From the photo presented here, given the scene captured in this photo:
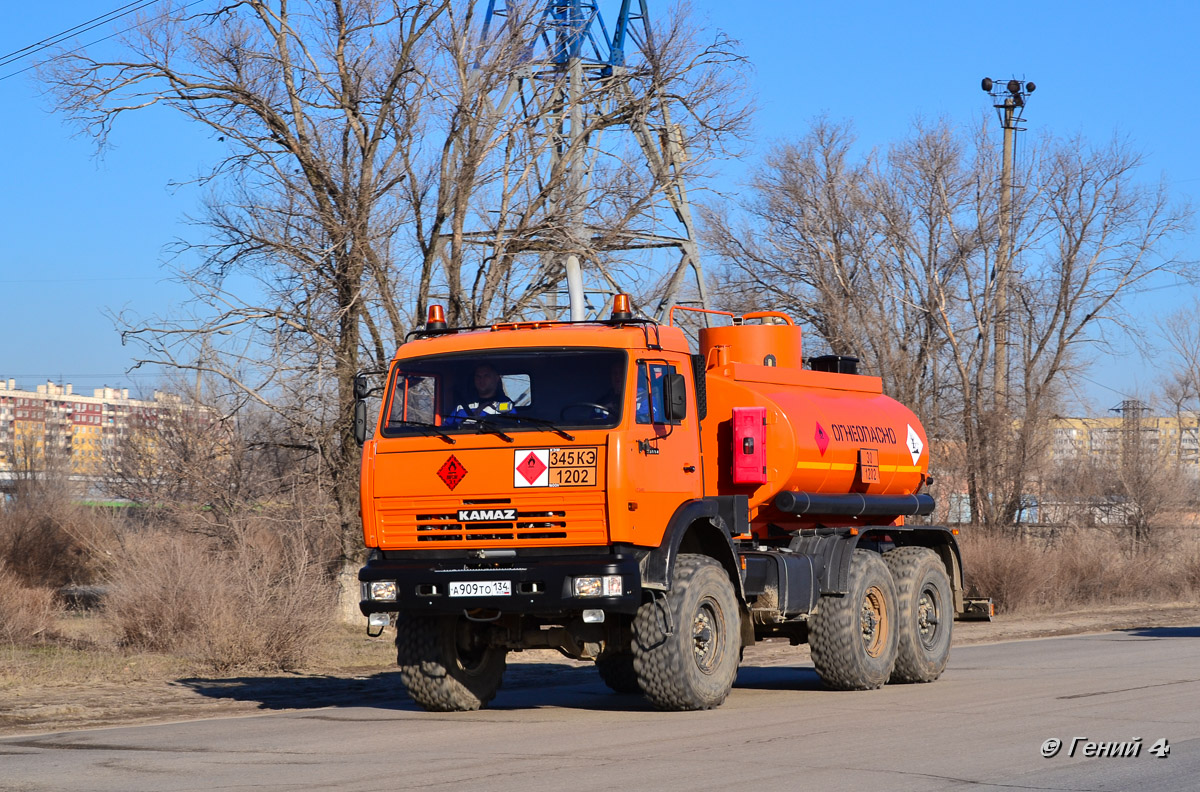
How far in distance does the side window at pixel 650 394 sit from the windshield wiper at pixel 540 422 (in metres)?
0.65

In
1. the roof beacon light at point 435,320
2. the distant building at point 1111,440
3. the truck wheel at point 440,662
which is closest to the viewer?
the truck wheel at point 440,662

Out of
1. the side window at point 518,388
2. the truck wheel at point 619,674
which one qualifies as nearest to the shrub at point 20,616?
the truck wheel at point 619,674

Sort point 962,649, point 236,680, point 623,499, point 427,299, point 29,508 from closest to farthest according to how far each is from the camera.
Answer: point 623,499 → point 236,680 → point 962,649 → point 427,299 → point 29,508

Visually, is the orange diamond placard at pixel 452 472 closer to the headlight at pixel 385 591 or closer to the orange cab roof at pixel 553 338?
the headlight at pixel 385 591

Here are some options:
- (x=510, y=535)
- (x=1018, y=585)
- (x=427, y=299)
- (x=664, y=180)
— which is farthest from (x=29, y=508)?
(x=510, y=535)

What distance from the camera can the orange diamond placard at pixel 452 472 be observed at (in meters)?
11.2

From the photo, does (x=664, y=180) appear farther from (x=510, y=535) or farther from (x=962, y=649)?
(x=510, y=535)

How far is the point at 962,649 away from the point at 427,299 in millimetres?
10146

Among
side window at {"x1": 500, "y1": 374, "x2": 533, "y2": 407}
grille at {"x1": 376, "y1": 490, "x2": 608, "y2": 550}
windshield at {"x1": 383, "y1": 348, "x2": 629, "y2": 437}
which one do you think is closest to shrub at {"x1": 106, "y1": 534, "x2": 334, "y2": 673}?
grille at {"x1": 376, "y1": 490, "x2": 608, "y2": 550}

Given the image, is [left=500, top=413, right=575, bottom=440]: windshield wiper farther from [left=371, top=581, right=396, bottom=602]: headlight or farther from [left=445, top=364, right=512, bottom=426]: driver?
[left=371, top=581, right=396, bottom=602]: headlight

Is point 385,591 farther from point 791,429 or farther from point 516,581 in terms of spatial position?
point 791,429

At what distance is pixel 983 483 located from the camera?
36.5 meters

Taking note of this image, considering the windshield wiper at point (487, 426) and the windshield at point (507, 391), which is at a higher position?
the windshield at point (507, 391)

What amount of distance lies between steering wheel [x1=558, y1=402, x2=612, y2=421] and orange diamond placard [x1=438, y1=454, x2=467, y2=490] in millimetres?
928
